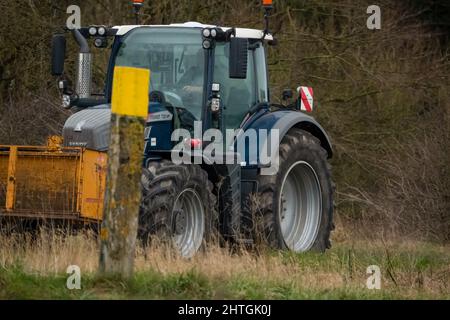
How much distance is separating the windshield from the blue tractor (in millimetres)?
10

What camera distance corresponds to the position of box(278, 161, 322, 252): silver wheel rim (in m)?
12.8

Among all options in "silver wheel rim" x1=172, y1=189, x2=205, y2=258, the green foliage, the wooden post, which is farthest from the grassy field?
"silver wheel rim" x1=172, y1=189, x2=205, y2=258

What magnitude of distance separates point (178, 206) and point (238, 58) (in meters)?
1.63

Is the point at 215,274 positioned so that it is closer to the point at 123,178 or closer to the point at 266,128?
the point at 123,178

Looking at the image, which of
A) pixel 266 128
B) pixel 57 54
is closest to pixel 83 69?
pixel 57 54

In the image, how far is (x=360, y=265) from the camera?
33.2 ft

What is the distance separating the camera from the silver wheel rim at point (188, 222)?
1049cm

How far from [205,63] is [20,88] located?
7300 mm

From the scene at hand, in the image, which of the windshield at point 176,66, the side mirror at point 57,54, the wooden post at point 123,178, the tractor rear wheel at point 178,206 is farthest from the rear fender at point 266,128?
the wooden post at point 123,178

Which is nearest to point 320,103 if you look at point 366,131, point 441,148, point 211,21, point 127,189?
point 366,131

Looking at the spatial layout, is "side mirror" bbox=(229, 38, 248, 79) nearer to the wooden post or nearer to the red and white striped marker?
the red and white striped marker

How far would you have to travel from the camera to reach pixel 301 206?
42.8 ft

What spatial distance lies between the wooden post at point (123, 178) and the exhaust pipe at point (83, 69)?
434 cm
